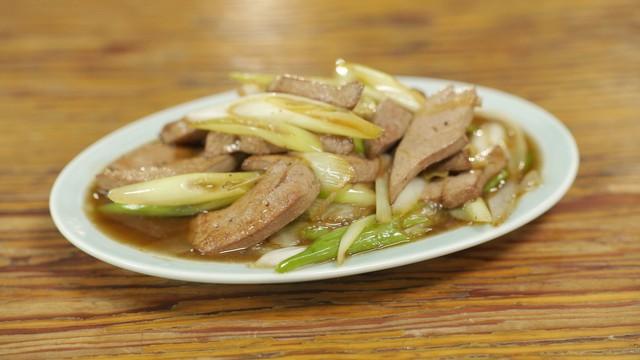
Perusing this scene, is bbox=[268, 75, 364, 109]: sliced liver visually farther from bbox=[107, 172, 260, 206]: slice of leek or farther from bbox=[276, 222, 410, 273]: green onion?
bbox=[276, 222, 410, 273]: green onion

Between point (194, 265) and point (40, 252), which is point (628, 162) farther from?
point (40, 252)

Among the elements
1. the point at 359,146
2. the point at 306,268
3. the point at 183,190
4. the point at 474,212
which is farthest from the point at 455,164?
the point at 183,190

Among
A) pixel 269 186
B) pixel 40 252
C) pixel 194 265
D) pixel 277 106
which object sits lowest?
pixel 40 252

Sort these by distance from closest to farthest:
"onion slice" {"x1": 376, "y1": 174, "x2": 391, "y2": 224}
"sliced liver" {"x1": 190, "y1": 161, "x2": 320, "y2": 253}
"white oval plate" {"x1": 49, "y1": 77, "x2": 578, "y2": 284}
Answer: "white oval plate" {"x1": 49, "y1": 77, "x2": 578, "y2": 284}
"sliced liver" {"x1": 190, "y1": 161, "x2": 320, "y2": 253}
"onion slice" {"x1": 376, "y1": 174, "x2": 391, "y2": 224}

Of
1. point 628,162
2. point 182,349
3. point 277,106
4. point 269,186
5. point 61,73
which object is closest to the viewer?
point 182,349

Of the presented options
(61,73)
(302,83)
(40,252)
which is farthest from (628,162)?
(61,73)

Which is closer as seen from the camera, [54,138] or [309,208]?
[309,208]

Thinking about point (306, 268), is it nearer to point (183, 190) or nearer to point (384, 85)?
point (183, 190)

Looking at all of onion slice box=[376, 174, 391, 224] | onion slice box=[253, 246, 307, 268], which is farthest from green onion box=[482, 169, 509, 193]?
onion slice box=[253, 246, 307, 268]
